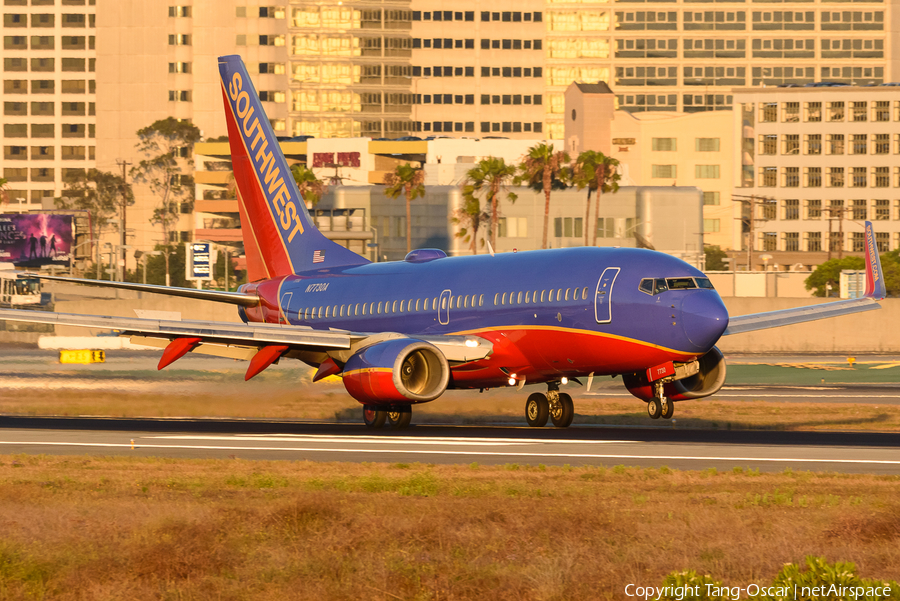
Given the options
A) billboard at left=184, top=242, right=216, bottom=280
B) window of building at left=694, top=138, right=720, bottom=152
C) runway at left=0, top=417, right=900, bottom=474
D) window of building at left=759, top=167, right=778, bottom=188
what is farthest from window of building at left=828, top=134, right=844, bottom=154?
runway at left=0, top=417, right=900, bottom=474

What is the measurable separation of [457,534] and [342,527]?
4.94 feet

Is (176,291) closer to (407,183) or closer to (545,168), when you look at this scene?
(545,168)

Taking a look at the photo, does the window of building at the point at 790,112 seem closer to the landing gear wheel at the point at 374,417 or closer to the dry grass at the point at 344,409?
the dry grass at the point at 344,409

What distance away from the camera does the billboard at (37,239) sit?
178125 mm

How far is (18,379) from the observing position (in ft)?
153

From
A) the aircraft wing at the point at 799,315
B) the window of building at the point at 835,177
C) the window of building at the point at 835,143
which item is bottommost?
the aircraft wing at the point at 799,315

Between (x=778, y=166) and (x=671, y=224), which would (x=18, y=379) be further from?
(x=778, y=166)

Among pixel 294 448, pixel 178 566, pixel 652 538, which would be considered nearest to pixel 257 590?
pixel 178 566

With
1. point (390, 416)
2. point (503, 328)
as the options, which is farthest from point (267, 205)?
point (503, 328)

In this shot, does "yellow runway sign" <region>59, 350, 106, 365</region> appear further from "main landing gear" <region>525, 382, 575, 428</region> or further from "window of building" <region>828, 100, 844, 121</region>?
"window of building" <region>828, 100, 844, 121</region>

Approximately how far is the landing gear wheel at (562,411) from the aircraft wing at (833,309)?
5.03 meters

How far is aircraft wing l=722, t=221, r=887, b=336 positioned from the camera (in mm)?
35406

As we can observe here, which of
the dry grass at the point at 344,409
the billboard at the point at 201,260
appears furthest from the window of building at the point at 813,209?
the dry grass at the point at 344,409

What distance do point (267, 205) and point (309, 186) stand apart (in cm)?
10851
